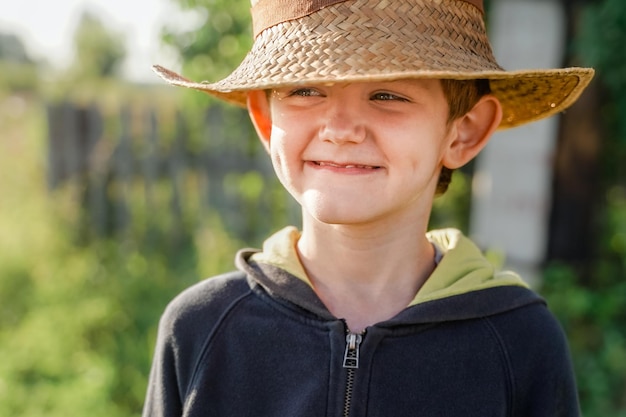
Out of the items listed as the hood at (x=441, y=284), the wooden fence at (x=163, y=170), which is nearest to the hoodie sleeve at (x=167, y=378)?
the hood at (x=441, y=284)

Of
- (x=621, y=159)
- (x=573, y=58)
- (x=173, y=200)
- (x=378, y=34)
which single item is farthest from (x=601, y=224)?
(x=378, y=34)

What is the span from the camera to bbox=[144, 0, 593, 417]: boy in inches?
78.7

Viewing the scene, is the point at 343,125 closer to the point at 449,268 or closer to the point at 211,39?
the point at 449,268

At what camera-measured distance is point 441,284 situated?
2260mm

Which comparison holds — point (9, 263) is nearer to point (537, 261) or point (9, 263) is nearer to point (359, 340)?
point (537, 261)

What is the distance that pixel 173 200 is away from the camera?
6957mm

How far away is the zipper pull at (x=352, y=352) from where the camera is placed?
2.09 metres

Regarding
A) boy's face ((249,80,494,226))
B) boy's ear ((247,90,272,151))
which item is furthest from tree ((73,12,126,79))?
boy's face ((249,80,494,226))

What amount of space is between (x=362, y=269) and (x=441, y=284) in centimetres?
23

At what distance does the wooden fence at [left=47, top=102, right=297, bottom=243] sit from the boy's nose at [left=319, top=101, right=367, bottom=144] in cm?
433

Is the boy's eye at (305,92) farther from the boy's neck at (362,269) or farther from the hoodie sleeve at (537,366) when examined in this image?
the hoodie sleeve at (537,366)

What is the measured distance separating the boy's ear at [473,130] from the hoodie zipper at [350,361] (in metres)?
0.59

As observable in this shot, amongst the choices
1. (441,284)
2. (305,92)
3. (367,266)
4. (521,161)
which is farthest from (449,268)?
(521,161)

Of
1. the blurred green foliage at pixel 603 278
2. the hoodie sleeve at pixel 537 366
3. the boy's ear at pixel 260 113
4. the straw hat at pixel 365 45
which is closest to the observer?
the straw hat at pixel 365 45
